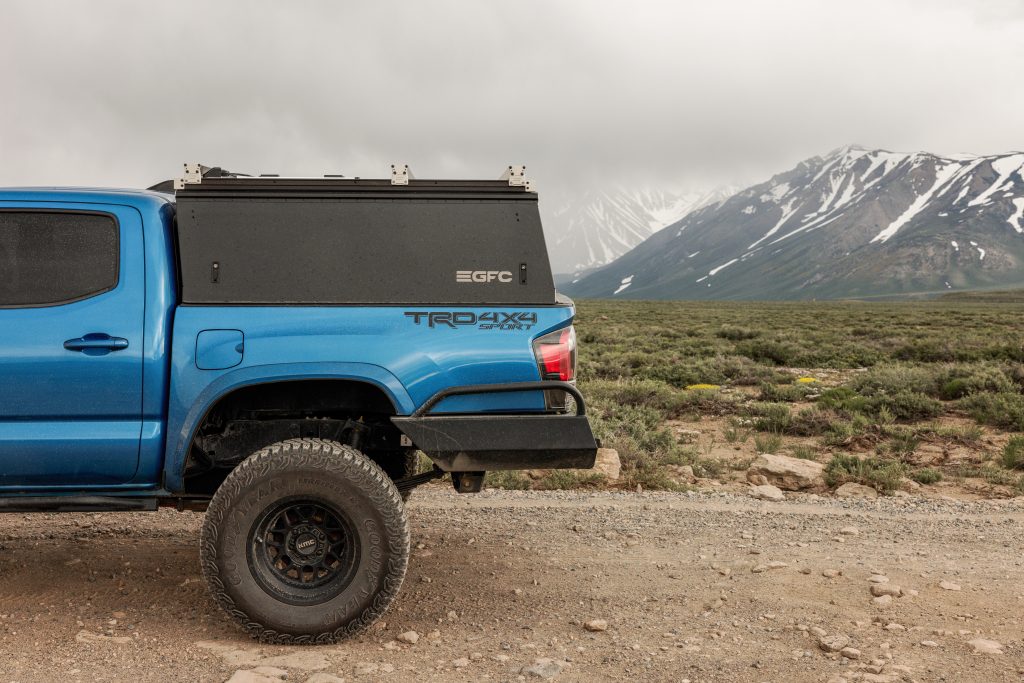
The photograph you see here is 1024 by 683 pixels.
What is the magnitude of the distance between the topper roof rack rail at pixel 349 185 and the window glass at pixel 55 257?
51cm

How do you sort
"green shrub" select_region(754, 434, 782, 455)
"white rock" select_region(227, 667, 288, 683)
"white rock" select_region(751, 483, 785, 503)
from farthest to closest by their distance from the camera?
"green shrub" select_region(754, 434, 782, 455)
"white rock" select_region(751, 483, 785, 503)
"white rock" select_region(227, 667, 288, 683)

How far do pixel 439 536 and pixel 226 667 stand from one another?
A: 2.50 metres

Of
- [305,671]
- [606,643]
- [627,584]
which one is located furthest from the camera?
[627,584]

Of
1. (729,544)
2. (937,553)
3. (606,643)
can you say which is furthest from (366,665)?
(937,553)

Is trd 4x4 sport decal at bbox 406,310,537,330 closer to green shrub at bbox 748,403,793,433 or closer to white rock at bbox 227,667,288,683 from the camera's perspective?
white rock at bbox 227,667,288,683

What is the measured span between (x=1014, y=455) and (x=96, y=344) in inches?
372

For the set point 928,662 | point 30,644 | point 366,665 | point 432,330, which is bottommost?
point 928,662

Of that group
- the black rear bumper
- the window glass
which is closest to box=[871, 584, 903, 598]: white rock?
the black rear bumper

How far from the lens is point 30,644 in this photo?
4004 millimetres

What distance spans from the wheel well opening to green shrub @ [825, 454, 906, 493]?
5687 millimetres

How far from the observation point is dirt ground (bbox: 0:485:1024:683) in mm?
3881

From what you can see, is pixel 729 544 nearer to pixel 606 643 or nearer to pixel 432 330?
pixel 606 643

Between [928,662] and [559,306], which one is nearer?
[928,662]

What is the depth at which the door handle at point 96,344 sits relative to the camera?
4.17m
